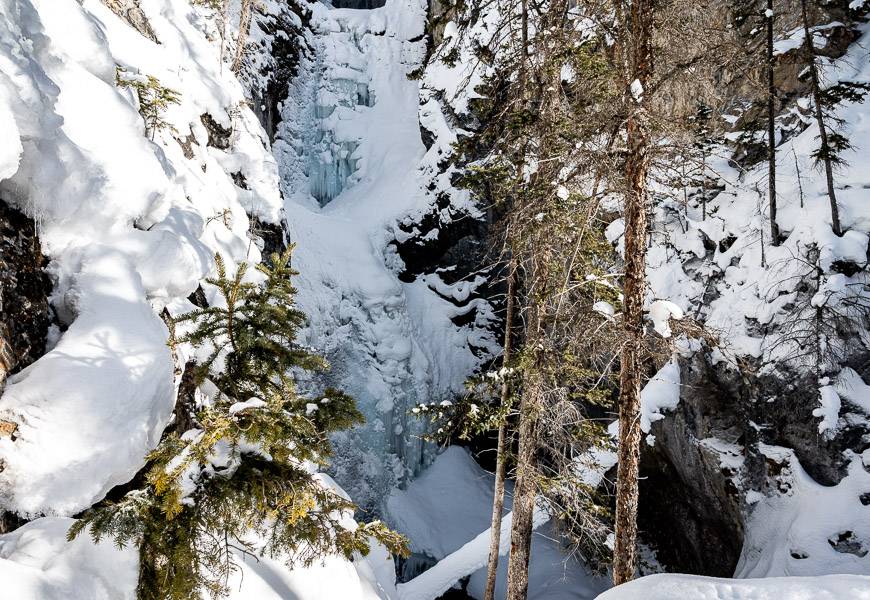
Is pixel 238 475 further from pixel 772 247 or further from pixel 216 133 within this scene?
pixel 772 247

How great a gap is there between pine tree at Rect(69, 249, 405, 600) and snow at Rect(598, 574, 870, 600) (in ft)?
5.68

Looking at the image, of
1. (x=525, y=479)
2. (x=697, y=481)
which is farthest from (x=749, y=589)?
(x=697, y=481)

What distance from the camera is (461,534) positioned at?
17.6m

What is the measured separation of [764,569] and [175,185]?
1071 centimetres

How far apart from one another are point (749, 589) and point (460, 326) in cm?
1759

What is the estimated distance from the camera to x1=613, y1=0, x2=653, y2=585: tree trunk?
194 inches

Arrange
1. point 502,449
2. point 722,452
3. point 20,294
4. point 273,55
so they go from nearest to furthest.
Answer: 1. point 20,294
2. point 502,449
3. point 722,452
4. point 273,55

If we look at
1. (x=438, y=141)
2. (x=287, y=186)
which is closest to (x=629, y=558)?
(x=438, y=141)

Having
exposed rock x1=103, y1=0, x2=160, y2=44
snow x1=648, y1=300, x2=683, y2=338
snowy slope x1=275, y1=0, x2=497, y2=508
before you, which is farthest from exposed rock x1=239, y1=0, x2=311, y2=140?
snow x1=648, y1=300, x2=683, y2=338

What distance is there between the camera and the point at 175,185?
6.30 metres

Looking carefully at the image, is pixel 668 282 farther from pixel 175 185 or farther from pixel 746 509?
pixel 175 185

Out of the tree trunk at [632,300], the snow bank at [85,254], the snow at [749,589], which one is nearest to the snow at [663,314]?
the tree trunk at [632,300]

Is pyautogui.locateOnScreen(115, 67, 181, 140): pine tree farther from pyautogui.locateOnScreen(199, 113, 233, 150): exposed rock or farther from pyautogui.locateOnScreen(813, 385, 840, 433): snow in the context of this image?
pyautogui.locateOnScreen(813, 385, 840, 433): snow

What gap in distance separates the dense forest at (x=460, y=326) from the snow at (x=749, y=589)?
0.03 m
